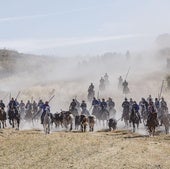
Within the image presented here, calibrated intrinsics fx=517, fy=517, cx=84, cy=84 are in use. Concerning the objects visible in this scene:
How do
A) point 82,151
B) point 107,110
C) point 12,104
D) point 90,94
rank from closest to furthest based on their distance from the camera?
point 82,151 → point 12,104 → point 107,110 → point 90,94

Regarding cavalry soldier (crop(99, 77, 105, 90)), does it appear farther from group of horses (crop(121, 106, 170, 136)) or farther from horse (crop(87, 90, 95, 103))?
group of horses (crop(121, 106, 170, 136))

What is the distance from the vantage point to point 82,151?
101 ft

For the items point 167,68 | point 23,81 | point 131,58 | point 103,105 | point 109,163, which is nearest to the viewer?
point 109,163

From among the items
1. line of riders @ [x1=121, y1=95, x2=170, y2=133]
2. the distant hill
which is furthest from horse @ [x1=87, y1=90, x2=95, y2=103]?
the distant hill

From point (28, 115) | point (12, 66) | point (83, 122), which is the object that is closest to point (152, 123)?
point (83, 122)

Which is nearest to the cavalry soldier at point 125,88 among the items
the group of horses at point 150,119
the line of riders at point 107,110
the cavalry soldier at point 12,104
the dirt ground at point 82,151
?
the line of riders at point 107,110

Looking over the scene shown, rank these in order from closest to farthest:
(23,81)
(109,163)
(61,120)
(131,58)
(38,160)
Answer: (109,163)
(38,160)
(61,120)
(23,81)
(131,58)

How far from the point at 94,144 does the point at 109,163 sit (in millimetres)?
5432

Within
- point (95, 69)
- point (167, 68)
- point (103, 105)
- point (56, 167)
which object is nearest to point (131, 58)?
point (95, 69)

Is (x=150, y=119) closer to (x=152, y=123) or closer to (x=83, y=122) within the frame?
(x=152, y=123)

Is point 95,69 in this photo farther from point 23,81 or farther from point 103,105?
point 103,105

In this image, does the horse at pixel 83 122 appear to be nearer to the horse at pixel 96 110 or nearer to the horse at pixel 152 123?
the horse at pixel 152 123

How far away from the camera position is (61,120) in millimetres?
44344

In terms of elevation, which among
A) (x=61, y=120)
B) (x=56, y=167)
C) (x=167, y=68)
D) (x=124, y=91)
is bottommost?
(x=56, y=167)
